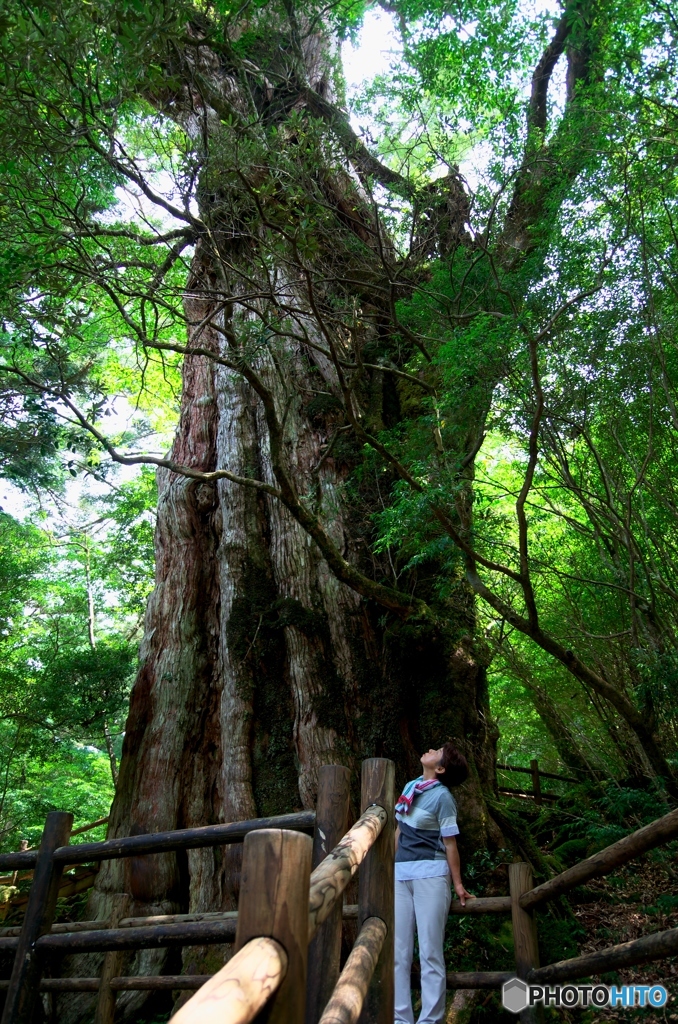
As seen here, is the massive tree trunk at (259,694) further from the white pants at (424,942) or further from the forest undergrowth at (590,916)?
the white pants at (424,942)

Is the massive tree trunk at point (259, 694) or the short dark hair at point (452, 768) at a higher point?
the massive tree trunk at point (259, 694)

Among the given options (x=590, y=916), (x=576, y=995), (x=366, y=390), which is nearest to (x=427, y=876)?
(x=576, y=995)

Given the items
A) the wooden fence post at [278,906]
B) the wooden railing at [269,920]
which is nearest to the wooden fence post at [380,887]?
the wooden railing at [269,920]

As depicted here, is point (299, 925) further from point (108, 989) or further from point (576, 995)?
point (108, 989)

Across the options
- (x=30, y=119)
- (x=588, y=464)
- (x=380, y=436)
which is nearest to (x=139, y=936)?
(x=380, y=436)

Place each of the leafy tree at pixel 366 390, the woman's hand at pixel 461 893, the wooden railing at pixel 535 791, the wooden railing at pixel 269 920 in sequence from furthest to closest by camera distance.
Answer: the wooden railing at pixel 535 791
the leafy tree at pixel 366 390
the woman's hand at pixel 461 893
the wooden railing at pixel 269 920

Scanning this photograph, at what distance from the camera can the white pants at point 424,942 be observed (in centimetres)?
305

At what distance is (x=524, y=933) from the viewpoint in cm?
320

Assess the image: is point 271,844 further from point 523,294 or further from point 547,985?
point 523,294

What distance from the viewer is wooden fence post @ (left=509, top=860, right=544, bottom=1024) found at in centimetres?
307

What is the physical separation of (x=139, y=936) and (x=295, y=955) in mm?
1890

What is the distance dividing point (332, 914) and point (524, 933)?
167cm

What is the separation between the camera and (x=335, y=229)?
22.0 feet

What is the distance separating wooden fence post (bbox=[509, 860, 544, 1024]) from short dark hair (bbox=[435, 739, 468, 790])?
1.46 feet
